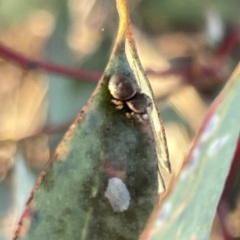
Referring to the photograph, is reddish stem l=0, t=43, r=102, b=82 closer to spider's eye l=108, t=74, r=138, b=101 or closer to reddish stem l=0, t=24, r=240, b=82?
reddish stem l=0, t=24, r=240, b=82

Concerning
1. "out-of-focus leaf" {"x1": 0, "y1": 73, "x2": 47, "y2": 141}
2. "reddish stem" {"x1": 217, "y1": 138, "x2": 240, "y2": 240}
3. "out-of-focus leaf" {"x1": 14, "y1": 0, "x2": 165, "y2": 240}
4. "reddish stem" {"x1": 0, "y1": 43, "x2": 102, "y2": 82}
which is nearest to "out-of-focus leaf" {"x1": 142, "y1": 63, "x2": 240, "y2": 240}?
"out-of-focus leaf" {"x1": 14, "y1": 0, "x2": 165, "y2": 240}

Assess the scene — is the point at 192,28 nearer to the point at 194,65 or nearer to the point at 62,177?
the point at 194,65

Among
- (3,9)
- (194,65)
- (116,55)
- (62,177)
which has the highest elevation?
(116,55)

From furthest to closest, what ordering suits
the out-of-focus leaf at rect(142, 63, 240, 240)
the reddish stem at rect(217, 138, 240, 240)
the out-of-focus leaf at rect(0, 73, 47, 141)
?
the out-of-focus leaf at rect(0, 73, 47, 141)
the reddish stem at rect(217, 138, 240, 240)
the out-of-focus leaf at rect(142, 63, 240, 240)

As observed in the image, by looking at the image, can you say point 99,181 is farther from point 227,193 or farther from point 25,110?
point 25,110

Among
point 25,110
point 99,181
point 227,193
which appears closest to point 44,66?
point 25,110

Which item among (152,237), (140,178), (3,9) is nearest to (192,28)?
(3,9)

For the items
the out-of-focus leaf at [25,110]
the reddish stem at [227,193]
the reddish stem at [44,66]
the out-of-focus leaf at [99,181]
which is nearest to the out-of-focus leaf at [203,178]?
the out-of-focus leaf at [99,181]

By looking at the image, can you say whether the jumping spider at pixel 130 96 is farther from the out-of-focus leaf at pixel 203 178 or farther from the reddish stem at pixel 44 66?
the reddish stem at pixel 44 66

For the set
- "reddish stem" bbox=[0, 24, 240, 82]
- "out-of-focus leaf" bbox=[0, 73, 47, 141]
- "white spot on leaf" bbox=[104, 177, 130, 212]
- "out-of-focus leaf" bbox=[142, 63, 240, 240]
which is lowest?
"out-of-focus leaf" bbox=[0, 73, 47, 141]
